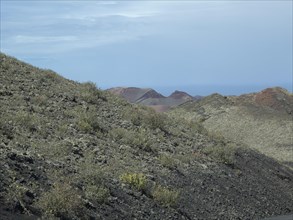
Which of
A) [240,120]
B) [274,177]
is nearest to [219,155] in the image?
[274,177]

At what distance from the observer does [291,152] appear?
4694cm

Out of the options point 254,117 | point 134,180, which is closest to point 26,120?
point 134,180

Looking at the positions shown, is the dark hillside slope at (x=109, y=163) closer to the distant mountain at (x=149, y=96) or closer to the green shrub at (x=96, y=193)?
the green shrub at (x=96, y=193)

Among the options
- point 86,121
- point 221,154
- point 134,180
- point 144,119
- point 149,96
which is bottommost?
point 221,154

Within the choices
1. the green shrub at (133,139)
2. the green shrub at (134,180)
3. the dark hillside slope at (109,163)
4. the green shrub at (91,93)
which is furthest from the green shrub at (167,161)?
the green shrub at (91,93)

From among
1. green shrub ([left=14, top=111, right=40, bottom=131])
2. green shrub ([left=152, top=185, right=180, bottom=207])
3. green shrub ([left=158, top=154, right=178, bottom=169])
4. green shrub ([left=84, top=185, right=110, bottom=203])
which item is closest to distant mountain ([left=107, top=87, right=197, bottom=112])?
green shrub ([left=158, top=154, right=178, bottom=169])

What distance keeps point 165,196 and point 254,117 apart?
42310 mm

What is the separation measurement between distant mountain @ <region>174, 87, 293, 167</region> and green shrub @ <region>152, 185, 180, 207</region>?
28376mm

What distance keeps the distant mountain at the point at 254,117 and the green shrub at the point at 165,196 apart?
28.4 metres

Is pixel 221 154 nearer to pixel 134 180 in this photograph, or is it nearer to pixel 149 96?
pixel 134 180

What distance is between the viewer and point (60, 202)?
1291 cm

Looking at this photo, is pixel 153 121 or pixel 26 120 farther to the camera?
pixel 153 121

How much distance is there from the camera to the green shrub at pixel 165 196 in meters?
17.4

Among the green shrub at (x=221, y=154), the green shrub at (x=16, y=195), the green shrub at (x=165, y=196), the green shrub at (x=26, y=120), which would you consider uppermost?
the green shrub at (x=26, y=120)
